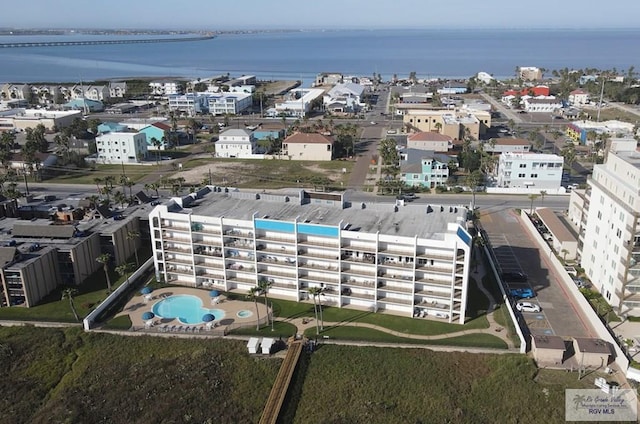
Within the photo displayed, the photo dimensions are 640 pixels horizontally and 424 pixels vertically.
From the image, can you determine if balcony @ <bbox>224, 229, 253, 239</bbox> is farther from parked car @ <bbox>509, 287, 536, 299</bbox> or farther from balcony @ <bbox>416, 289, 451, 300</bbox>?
parked car @ <bbox>509, 287, 536, 299</bbox>

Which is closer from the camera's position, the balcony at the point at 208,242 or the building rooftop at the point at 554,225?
the balcony at the point at 208,242

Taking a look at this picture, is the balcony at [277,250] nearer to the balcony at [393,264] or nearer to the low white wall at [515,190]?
the balcony at [393,264]

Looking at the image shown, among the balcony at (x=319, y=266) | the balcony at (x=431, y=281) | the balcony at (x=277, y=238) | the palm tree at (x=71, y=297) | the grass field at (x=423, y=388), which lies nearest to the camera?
the grass field at (x=423, y=388)

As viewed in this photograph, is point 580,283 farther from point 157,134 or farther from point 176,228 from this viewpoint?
point 157,134

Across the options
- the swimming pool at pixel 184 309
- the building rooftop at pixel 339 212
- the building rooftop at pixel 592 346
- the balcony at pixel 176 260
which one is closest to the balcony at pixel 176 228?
the building rooftop at pixel 339 212

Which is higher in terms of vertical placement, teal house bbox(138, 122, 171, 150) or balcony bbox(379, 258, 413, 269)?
teal house bbox(138, 122, 171, 150)

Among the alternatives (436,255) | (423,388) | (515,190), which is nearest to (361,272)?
(436,255)

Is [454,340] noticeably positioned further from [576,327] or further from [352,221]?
[352,221]

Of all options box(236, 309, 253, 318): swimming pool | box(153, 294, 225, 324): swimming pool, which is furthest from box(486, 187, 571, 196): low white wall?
box(153, 294, 225, 324): swimming pool
